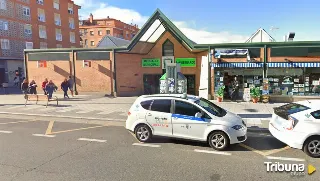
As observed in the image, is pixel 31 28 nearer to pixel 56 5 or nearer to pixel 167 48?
pixel 56 5

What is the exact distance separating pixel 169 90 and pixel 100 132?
177 inches

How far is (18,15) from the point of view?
121 ft

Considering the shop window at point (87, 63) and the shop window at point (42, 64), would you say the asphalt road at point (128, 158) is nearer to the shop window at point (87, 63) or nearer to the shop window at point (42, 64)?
the shop window at point (87, 63)

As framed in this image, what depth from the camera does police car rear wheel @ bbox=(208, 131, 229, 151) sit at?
6.39m

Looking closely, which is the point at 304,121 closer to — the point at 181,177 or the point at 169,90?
the point at 181,177

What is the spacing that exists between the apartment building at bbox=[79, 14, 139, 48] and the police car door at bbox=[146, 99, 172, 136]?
198 feet

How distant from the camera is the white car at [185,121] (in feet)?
21.1

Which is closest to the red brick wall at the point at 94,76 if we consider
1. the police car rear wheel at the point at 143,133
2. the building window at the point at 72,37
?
the police car rear wheel at the point at 143,133

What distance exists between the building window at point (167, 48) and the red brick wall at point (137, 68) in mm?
225

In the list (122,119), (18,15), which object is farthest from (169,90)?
(18,15)

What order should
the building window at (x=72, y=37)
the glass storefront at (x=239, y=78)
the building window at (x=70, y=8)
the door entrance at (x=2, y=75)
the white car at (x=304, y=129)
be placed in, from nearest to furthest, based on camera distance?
1. the white car at (x=304, y=129)
2. the glass storefront at (x=239, y=78)
3. the door entrance at (x=2, y=75)
4. the building window at (x=70, y=8)
5. the building window at (x=72, y=37)

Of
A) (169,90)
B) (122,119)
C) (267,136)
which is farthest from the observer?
(169,90)

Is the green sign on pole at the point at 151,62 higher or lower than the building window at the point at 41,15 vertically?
lower

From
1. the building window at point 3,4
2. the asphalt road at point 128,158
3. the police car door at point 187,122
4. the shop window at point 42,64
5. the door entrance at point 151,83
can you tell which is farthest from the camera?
the building window at point 3,4
